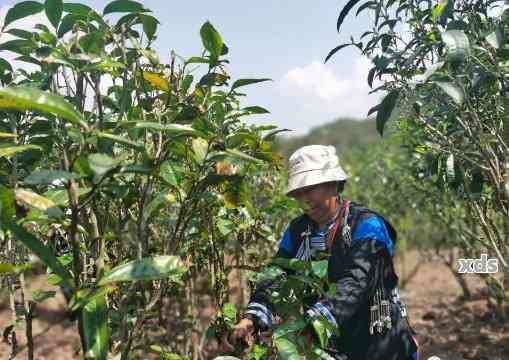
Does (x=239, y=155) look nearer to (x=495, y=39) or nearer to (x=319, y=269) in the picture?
(x=319, y=269)

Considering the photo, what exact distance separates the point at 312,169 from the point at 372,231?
37 centimetres

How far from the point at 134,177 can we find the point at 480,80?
1.26 m

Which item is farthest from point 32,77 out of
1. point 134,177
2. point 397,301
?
point 397,301

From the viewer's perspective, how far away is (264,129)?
2156 millimetres

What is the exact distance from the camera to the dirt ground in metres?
5.04

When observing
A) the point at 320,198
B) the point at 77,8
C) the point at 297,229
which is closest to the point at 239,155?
the point at 77,8

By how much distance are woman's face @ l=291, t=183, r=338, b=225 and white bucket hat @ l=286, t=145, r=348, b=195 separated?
73 millimetres

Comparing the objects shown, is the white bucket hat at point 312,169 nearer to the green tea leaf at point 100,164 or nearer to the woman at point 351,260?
the woman at point 351,260

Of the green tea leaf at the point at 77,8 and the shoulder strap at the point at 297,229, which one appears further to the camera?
the shoulder strap at the point at 297,229

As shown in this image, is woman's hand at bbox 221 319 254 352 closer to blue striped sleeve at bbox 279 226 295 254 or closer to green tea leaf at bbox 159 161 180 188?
blue striped sleeve at bbox 279 226 295 254

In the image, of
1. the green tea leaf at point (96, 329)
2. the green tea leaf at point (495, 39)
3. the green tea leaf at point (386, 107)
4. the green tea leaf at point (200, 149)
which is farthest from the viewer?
the green tea leaf at point (386, 107)

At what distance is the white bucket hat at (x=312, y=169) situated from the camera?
2377 millimetres

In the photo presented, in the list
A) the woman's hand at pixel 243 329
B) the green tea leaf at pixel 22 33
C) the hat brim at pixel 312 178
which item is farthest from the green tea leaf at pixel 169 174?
the hat brim at pixel 312 178

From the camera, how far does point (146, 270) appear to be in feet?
4.21
